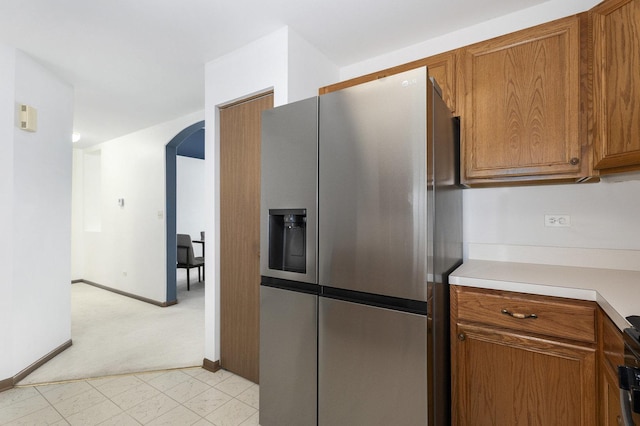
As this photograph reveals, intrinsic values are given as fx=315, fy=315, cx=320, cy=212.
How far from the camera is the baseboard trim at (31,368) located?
2.31 meters

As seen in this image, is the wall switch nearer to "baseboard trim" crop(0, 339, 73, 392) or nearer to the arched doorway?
the arched doorway

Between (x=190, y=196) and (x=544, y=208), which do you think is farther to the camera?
(x=190, y=196)

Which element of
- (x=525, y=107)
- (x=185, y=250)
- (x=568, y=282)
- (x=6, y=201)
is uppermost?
(x=525, y=107)

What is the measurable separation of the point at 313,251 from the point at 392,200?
48 centimetres

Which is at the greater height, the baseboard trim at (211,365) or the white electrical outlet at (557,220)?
the white electrical outlet at (557,220)

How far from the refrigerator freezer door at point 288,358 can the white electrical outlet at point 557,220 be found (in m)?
1.45

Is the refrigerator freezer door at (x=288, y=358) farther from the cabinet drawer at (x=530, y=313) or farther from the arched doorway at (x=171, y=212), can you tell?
the arched doorway at (x=171, y=212)

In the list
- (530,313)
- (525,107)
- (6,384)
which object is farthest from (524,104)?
(6,384)

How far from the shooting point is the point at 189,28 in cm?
215

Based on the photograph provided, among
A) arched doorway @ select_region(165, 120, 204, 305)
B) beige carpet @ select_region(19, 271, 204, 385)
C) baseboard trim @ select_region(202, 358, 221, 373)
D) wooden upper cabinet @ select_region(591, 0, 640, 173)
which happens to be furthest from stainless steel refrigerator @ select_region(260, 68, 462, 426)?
arched doorway @ select_region(165, 120, 204, 305)

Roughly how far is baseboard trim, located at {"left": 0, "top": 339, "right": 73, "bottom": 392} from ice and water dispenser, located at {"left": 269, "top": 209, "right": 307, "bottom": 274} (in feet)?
7.56

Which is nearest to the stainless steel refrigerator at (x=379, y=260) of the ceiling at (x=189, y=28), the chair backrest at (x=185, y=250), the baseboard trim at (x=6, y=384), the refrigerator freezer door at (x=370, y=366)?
the refrigerator freezer door at (x=370, y=366)

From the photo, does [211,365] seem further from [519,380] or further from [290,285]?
→ [519,380]

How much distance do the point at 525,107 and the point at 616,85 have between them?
35cm
